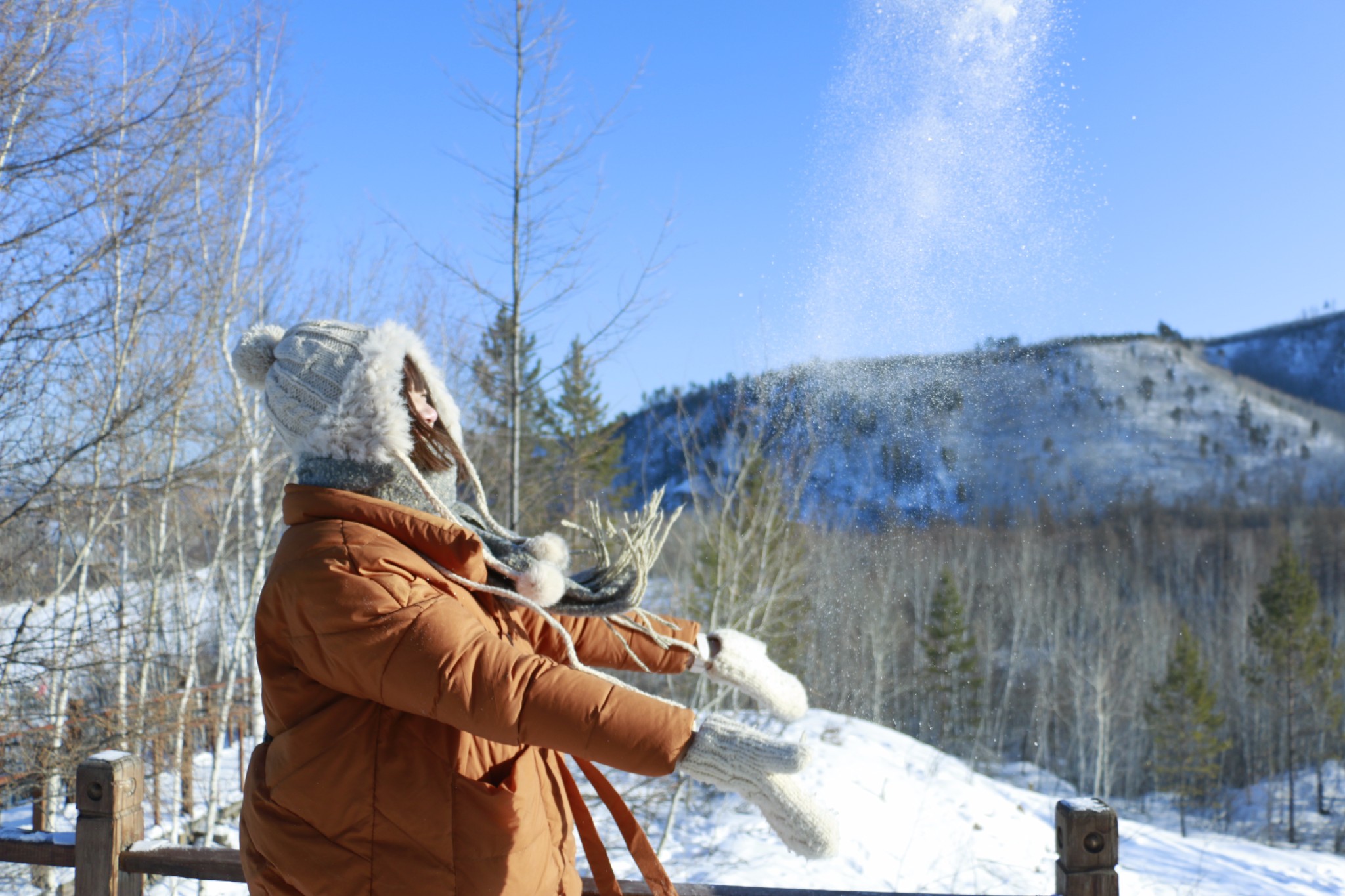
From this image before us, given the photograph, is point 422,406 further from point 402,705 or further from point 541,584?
point 402,705

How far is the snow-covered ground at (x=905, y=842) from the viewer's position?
7.87m

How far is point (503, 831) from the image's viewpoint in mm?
1282

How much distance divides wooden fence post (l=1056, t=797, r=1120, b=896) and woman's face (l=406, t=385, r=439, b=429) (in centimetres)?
155

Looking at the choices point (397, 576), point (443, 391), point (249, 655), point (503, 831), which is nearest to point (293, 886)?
point (503, 831)

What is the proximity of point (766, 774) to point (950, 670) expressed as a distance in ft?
75.7

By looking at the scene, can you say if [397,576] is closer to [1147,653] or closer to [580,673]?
[580,673]

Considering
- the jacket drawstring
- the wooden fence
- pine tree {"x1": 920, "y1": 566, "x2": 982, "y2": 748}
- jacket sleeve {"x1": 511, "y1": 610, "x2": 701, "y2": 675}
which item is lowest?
pine tree {"x1": 920, "y1": 566, "x2": 982, "y2": 748}

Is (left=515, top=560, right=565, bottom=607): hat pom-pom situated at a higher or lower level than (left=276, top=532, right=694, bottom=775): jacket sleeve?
higher

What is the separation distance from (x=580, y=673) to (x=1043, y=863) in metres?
10.1

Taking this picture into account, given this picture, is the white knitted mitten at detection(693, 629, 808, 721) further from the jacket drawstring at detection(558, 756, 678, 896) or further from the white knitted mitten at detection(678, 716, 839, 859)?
the white knitted mitten at detection(678, 716, 839, 859)

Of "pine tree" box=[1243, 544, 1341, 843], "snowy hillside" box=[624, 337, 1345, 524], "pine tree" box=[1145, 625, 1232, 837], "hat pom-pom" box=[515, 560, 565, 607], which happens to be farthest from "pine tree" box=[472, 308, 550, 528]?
"pine tree" box=[1243, 544, 1341, 843]

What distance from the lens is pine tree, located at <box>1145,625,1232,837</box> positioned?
3048 cm

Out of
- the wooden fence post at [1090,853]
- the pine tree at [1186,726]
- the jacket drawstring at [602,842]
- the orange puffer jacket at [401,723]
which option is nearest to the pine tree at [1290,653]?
the pine tree at [1186,726]

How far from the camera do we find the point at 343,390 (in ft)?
4.70
